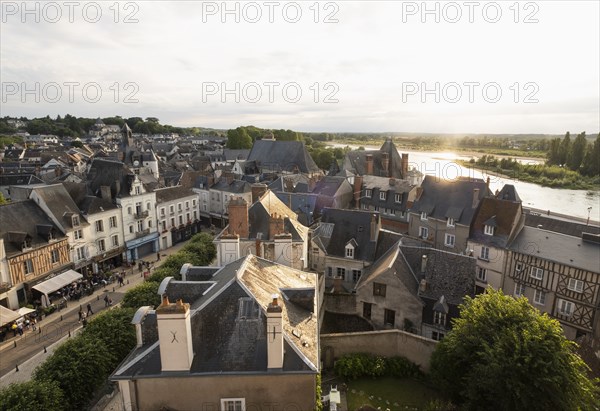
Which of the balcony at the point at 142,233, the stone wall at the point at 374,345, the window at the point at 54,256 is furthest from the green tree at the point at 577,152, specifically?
the window at the point at 54,256

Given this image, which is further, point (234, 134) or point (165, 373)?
point (234, 134)

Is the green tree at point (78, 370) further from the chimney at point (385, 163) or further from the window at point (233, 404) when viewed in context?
the chimney at point (385, 163)

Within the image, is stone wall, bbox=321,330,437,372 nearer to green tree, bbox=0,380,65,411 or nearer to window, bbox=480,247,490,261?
green tree, bbox=0,380,65,411

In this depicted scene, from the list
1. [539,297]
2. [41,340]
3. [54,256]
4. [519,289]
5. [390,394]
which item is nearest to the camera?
[390,394]

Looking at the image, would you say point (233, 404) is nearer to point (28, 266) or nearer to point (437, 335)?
point (437, 335)

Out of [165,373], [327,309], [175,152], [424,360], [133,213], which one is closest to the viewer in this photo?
[165,373]

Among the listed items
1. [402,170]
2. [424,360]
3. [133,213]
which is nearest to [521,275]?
[424,360]

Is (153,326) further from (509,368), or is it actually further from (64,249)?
(64,249)

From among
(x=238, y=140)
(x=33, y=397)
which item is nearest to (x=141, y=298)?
(x=33, y=397)
